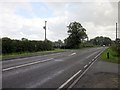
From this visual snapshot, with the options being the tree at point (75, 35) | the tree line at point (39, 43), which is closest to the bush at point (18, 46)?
the tree line at point (39, 43)

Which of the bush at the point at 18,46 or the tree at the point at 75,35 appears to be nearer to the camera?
the bush at the point at 18,46

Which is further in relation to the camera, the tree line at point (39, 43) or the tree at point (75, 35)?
the tree at point (75, 35)

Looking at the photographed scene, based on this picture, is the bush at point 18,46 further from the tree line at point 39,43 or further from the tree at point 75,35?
the tree at point 75,35

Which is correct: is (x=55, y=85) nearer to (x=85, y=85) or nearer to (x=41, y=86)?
(x=41, y=86)

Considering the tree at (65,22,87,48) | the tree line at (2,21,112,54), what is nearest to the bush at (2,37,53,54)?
the tree line at (2,21,112,54)

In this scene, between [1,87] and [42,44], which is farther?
[42,44]

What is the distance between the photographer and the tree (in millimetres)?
88688

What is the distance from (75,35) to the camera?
90.2 meters

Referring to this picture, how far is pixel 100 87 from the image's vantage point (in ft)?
29.5

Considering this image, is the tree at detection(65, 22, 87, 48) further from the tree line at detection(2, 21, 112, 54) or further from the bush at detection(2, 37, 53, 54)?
the bush at detection(2, 37, 53, 54)

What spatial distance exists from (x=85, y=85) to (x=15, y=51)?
27.8m

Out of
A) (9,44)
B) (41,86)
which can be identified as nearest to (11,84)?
(41,86)

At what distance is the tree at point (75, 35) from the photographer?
88688 mm

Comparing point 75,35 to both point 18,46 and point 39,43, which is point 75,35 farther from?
point 18,46
